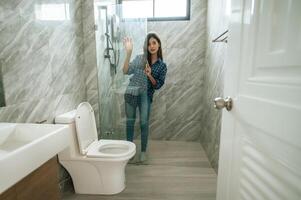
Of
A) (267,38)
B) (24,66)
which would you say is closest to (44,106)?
(24,66)

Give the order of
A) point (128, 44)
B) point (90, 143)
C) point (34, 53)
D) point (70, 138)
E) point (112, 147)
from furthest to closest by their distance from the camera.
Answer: point (128, 44)
point (112, 147)
point (90, 143)
point (70, 138)
point (34, 53)

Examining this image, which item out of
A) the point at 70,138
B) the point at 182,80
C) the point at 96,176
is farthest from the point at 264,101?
the point at 182,80

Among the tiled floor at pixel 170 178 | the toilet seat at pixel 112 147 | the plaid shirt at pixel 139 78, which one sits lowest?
the tiled floor at pixel 170 178

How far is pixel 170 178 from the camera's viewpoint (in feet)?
7.32

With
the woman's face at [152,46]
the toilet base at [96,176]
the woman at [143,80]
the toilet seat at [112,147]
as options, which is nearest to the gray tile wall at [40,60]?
the toilet base at [96,176]

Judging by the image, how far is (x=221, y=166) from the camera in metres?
1.04

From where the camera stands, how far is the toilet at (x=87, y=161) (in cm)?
184

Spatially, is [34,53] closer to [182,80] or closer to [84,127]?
[84,127]

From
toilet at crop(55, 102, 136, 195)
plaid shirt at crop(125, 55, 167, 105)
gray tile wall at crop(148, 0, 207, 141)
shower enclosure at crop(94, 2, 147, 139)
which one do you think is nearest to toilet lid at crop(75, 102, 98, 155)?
toilet at crop(55, 102, 136, 195)

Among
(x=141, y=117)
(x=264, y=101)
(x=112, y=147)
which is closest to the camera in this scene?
(x=264, y=101)

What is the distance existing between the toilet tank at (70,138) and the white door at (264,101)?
133 cm

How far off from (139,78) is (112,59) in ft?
1.31

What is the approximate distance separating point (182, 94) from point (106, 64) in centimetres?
126

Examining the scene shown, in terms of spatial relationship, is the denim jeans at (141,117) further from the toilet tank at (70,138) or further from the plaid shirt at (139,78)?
the toilet tank at (70,138)
